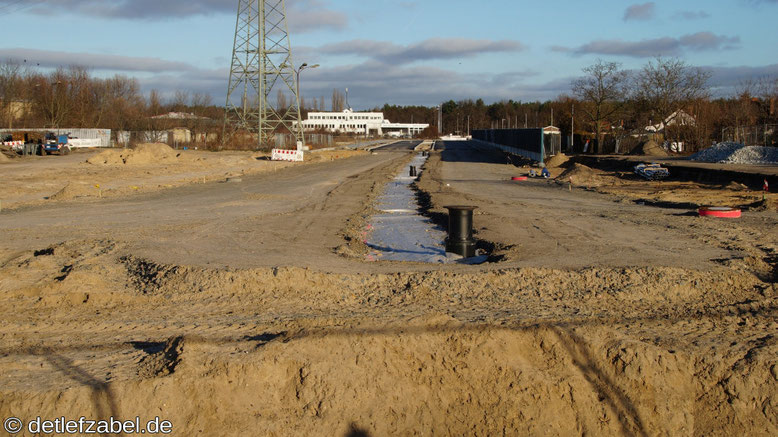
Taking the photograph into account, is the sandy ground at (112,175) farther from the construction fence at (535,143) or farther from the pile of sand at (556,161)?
the pile of sand at (556,161)

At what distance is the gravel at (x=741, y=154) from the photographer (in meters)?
32.1

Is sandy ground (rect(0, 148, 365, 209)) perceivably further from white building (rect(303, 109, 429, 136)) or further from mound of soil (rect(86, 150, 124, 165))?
white building (rect(303, 109, 429, 136))

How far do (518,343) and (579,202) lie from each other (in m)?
15.7

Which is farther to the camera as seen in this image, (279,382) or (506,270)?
(506,270)

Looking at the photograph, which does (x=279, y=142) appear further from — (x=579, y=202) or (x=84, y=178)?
(x=579, y=202)

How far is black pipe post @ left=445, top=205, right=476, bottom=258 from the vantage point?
1255cm

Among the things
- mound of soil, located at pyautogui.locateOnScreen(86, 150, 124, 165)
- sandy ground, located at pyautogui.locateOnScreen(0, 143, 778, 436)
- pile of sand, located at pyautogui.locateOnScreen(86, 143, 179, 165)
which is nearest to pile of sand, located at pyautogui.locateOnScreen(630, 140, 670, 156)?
sandy ground, located at pyautogui.locateOnScreen(0, 143, 778, 436)

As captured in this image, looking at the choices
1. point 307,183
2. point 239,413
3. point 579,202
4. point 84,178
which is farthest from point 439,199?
point 84,178

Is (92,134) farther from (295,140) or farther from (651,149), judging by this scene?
(651,149)

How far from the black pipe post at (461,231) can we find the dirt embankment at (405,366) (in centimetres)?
381

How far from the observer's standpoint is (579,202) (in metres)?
21.7

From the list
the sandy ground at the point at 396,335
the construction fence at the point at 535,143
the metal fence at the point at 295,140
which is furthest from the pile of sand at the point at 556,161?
the metal fence at the point at 295,140

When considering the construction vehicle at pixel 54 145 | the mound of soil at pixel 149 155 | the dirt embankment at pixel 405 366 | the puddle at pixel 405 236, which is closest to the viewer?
the dirt embankment at pixel 405 366

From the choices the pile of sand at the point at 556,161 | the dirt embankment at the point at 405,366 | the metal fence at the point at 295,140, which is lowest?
the dirt embankment at the point at 405,366
